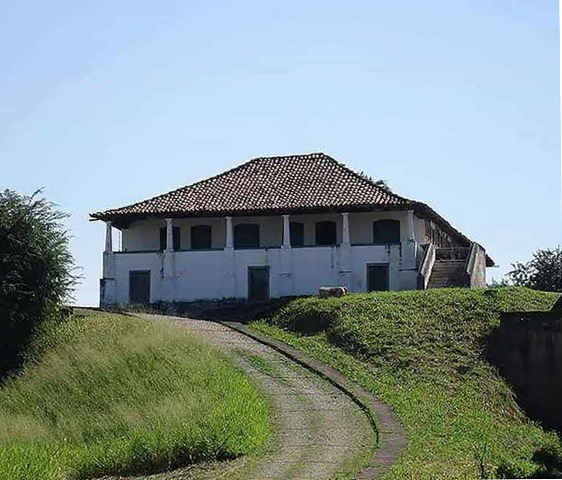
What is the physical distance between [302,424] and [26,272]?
1131cm

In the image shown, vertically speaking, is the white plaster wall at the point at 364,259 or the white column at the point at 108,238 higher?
the white column at the point at 108,238

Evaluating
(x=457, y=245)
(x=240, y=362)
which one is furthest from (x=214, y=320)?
(x=457, y=245)

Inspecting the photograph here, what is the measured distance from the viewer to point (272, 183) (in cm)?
4206

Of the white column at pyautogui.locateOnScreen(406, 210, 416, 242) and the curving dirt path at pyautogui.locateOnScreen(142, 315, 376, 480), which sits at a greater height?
the white column at pyautogui.locateOnScreen(406, 210, 416, 242)

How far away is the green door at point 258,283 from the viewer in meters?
39.1

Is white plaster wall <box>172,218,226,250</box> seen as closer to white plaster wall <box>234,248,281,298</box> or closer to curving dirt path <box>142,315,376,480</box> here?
white plaster wall <box>234,248,281,298</box>

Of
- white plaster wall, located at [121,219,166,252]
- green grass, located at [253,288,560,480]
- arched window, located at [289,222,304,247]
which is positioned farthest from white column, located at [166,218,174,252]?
green grass, located at [253,288,560,480]

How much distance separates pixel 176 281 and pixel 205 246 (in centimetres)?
209

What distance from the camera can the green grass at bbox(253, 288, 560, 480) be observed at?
1864 cm

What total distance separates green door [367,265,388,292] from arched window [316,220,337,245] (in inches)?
90.0

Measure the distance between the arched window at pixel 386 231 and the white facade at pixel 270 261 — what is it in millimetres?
167

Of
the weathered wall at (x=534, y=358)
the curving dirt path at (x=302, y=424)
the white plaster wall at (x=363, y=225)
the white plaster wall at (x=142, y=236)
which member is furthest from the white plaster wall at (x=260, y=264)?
the curving dirt path at (x=302, y=424)

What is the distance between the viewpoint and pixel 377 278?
38438 mm

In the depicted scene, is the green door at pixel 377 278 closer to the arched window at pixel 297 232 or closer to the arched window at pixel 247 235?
the arched window at pixel 297 232
